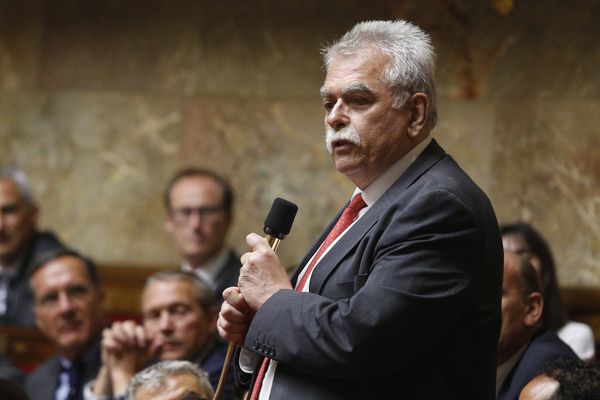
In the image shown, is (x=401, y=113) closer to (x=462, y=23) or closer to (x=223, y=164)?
(x=462, y=23)

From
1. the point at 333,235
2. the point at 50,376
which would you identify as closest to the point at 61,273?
the point at 50,376

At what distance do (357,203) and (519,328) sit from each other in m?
1.13

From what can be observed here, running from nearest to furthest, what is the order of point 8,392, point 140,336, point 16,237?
point 8,392 < point 140,336 < point 16,237

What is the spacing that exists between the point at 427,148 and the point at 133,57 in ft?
13.3

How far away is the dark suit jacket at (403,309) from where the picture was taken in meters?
2.51

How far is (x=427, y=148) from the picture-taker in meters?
2.84

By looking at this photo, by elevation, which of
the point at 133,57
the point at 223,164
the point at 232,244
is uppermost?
the point at 133,57

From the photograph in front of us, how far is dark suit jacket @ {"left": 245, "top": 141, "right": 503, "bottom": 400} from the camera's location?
251 cm

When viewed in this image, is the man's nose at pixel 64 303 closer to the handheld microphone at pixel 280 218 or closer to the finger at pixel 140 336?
the finger at pixel 140 336

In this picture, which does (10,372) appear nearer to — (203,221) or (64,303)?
(64,303)

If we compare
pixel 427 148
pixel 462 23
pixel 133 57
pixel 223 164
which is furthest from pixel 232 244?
pixel 427 148

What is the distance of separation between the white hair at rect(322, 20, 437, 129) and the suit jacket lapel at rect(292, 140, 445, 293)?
0.11 metres

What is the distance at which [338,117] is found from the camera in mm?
2771

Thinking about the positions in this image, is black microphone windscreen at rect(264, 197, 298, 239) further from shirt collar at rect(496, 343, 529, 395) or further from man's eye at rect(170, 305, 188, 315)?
man's eye at rect(170, 305, 188, 315)
